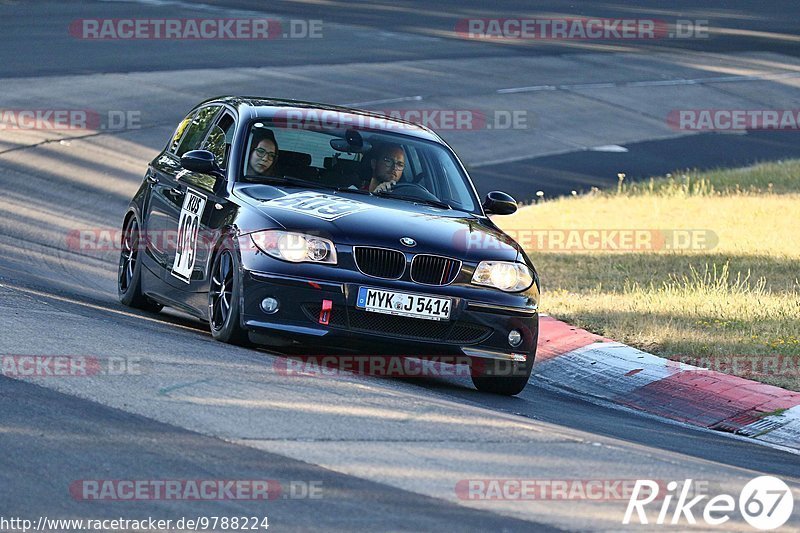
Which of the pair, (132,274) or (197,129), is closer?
(197,129)

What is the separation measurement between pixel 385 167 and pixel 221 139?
1.27 m

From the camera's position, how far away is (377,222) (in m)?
9.27

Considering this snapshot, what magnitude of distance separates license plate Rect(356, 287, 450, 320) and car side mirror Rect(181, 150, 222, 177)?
181cm

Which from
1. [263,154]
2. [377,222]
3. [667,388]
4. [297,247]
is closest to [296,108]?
[263,154]

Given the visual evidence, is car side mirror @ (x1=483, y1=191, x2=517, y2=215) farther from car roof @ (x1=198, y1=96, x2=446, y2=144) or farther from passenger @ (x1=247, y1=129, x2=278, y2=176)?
passenger @ (x1=247, y1=129, x2=278, y2=176)

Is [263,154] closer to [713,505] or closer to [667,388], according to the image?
[667,388]

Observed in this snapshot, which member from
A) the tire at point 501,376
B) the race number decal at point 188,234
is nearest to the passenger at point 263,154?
the race number decal at point 188,234

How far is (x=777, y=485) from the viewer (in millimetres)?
7262

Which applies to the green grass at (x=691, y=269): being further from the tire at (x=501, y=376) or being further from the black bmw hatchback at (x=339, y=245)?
the black bmw hatchback at (x=339, y=245)

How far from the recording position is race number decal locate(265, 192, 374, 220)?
930 cm

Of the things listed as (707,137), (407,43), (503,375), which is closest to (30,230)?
(503,375)

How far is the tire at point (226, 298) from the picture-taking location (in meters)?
9.22

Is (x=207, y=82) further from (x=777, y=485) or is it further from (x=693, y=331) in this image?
(x=777, y=485)

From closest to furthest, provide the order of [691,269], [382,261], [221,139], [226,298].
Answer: [382,261] < [226,298] < [221,139] < [691,269]
